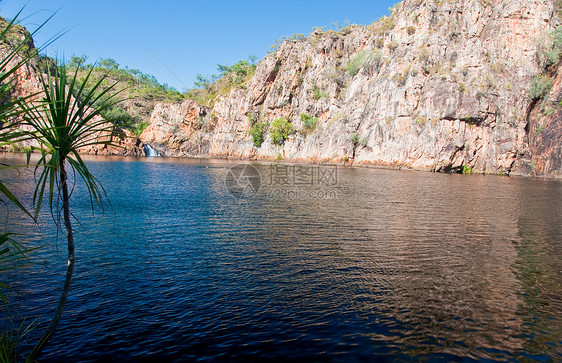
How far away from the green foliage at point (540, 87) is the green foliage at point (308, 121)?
59780mm

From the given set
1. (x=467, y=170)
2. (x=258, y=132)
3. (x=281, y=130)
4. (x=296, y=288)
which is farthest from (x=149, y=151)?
(x=296, y=288)

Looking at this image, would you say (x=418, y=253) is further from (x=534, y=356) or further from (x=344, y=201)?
(x=344, y=201)

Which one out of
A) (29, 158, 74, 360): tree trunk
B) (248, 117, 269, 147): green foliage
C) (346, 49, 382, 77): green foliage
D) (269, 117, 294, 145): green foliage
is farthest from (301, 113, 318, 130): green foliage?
(29, 158, 74, 360): tree trunk

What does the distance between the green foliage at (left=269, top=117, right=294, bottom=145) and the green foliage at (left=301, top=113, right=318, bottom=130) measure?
559 cm

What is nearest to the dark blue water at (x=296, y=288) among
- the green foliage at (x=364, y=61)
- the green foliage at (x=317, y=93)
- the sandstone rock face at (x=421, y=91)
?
the sandstone rock face at (x=421, y=91)

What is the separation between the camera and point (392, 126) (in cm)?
8525

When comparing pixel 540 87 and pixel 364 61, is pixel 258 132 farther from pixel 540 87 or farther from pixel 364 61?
pixel 540 87

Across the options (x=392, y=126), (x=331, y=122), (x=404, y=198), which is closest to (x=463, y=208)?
(x=404, y=198)

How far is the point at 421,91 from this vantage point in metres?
82.1

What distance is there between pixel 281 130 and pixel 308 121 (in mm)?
11102

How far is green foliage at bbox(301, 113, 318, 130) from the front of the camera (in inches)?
4523

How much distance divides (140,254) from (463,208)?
84.1ft

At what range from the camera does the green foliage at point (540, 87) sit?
70.8 meters

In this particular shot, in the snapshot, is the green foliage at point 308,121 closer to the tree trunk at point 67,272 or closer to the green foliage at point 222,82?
the green foliage at point 222,82
